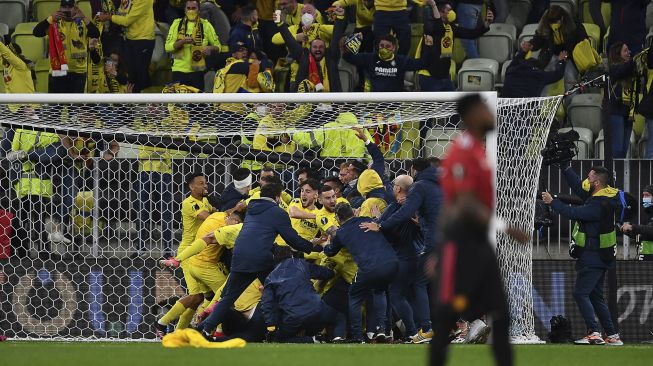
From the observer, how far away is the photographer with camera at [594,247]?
14.8 meters

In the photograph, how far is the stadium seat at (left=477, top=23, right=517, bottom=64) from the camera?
1988 cm

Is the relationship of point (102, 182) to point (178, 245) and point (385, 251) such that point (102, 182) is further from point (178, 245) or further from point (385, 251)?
point (385, 251)

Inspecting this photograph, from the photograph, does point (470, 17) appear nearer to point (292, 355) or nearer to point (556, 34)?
point (556, 34)

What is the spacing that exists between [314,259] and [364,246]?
1098 mm

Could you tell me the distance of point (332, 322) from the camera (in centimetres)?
1439

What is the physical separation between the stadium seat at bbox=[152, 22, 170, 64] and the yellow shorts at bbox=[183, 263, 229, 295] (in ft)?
18.5

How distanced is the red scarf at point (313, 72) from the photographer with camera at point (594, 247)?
441 centimetres

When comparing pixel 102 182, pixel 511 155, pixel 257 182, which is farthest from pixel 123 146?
pixel 511 155

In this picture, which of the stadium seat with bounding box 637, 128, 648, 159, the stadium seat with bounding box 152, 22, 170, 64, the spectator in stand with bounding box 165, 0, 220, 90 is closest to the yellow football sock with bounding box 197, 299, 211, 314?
the spectator in stand with bounding box 165, 0, 220, 90

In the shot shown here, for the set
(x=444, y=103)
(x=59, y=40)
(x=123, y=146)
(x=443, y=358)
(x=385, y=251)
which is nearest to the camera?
(x=443, y=358)

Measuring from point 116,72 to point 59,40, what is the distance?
0.89 meters

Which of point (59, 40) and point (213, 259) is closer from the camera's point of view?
point (213, 259)

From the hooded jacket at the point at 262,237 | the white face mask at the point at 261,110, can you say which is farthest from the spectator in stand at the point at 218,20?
the hooded jacket at the point at 262,237

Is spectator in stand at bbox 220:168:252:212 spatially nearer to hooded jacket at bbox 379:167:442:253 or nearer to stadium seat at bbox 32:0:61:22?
hooded jacket at bbox 379:167:442:253
